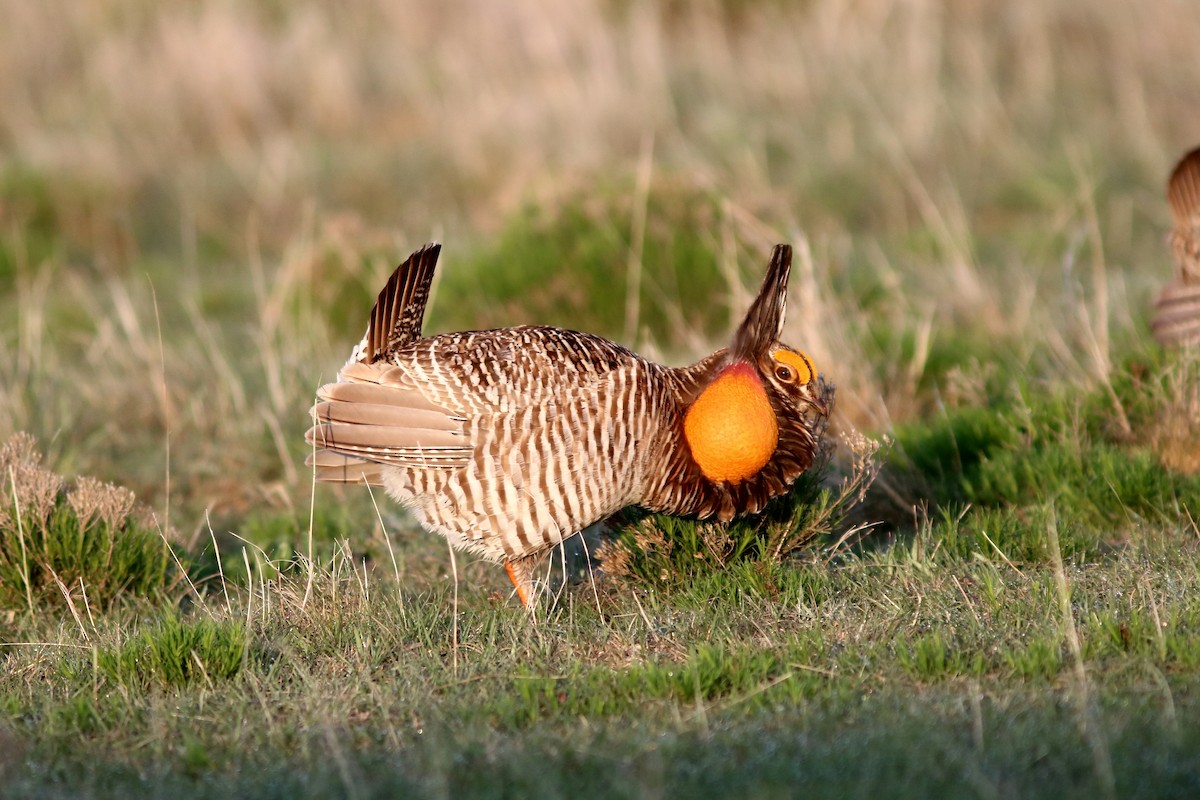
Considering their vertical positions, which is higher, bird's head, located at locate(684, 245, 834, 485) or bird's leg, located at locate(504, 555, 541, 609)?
bird's head, located at locate(684, 245, 834, 485)

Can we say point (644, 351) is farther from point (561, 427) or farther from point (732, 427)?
point (561, 427)

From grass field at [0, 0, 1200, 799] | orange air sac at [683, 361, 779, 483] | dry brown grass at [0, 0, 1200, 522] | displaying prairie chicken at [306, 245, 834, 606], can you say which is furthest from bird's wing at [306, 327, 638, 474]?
dry brown grass at [0, 0, 1200, 522]

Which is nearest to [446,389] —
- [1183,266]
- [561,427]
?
[561,427]

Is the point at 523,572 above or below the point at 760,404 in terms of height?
below

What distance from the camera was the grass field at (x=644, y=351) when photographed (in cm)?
336

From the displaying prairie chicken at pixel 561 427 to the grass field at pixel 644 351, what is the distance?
265mm

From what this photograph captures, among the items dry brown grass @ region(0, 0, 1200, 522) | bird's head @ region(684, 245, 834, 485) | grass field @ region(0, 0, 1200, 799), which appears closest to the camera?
grass field @ region(0, 0, 1200, 799)

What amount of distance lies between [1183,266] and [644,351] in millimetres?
2314

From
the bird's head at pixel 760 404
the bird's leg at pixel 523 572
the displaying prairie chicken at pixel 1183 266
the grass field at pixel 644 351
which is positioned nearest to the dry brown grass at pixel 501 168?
the grass field at pixel 644 351

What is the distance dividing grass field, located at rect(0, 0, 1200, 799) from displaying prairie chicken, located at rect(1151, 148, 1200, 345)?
8.8 inches

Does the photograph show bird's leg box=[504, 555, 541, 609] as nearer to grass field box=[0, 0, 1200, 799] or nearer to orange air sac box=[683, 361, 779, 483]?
grass field box=[0, 0, 1200, 799]

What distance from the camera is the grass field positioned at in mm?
3355

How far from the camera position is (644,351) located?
6.22 meters

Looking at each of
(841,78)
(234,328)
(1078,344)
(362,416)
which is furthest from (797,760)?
(841,78)
